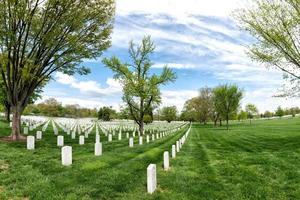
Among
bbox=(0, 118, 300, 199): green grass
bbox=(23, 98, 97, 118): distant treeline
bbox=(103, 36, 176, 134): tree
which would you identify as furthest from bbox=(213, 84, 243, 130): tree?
bbox=(23, 98, 97, 118): distant treeline

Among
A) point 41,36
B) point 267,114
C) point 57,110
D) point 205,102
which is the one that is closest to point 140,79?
point 41,36

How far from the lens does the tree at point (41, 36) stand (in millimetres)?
20297

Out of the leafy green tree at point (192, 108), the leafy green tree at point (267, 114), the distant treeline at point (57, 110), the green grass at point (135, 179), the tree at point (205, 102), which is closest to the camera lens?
the green grass at point (135, 179)

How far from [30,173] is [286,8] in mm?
20331

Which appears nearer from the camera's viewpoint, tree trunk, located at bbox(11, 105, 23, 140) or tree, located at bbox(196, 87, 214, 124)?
tree trunk, located at bbox(11, 105, 23, 140)

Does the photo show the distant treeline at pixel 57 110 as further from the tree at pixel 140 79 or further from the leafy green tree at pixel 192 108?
the tree at pixel 140 79

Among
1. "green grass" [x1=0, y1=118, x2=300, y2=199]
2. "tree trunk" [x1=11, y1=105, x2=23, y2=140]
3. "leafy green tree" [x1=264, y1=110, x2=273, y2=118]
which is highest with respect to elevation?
"leafy green tree" [x1=264, y1=110, x2=273, y2=118]

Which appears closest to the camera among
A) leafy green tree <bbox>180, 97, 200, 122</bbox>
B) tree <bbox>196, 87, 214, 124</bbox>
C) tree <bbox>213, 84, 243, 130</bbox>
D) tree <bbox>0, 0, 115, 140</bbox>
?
tree <bbox>0, 0, 115, 140</bbox>

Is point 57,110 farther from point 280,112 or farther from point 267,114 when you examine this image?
point 267,114

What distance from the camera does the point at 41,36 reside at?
70.9ft

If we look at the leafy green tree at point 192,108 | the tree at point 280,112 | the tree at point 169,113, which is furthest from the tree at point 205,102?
the tree at point 280,112

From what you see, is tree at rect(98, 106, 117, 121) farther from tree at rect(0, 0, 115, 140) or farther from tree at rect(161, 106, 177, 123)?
tree at rect(0, 0, 115, 140)

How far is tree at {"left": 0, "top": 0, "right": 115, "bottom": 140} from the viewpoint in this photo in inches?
799

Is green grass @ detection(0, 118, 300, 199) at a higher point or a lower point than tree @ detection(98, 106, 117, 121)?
lower
